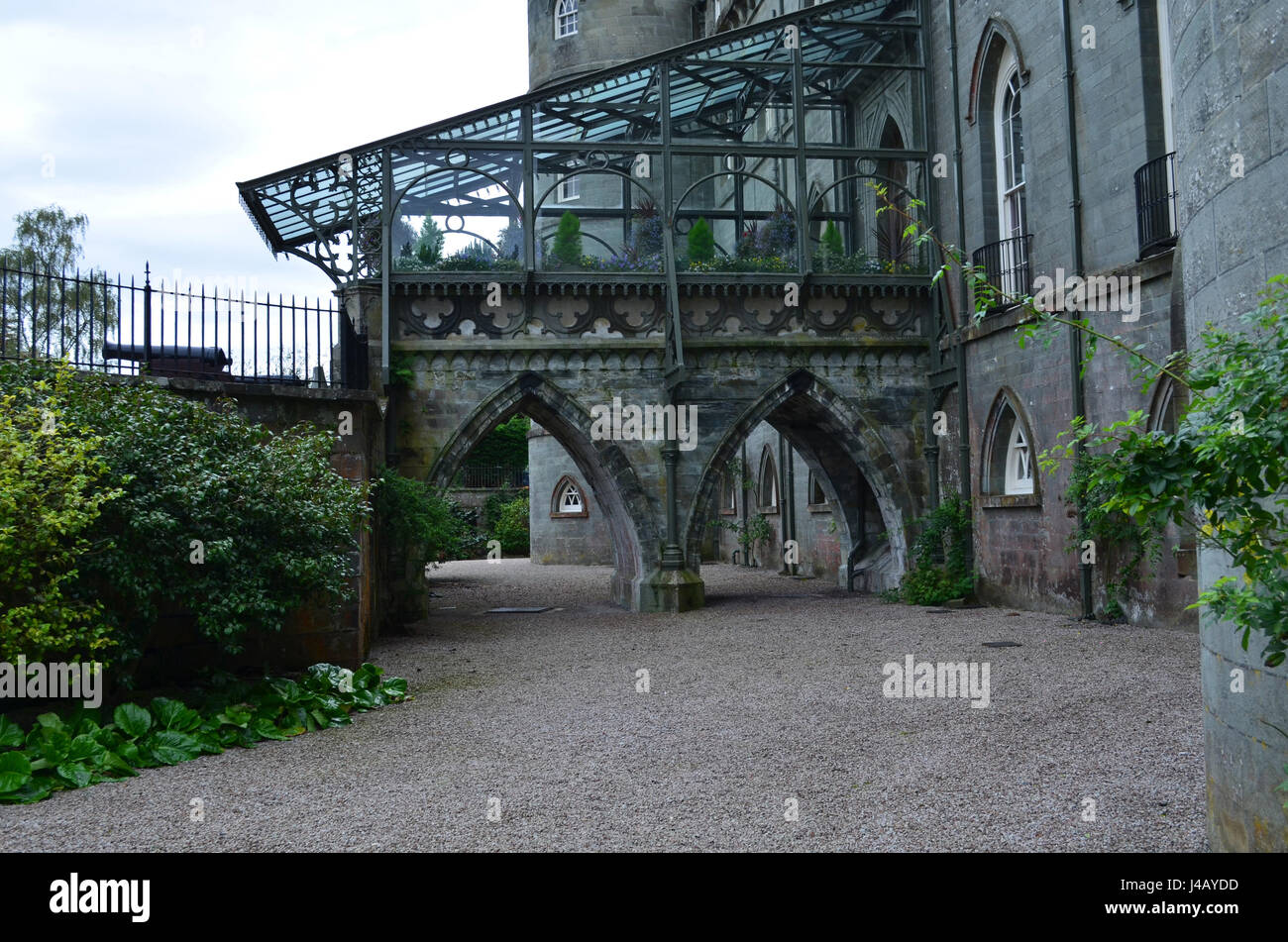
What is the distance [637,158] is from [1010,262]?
669 centimetres

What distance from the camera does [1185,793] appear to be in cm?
527

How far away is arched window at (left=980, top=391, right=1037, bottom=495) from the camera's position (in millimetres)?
14602

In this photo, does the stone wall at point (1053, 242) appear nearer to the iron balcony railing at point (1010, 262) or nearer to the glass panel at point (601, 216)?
the iron balcony railing at point (1010, 262)

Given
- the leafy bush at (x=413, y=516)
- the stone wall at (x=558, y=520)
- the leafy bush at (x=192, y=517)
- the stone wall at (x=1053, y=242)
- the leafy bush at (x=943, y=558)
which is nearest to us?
the leafy bush at (x=192, y=517)

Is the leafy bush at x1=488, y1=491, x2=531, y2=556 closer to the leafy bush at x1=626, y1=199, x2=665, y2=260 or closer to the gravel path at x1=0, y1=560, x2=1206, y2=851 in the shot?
the leafy bush at x1=626, y1=199, x2=665, y2=260

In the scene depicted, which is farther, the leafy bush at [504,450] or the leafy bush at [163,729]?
the leafy bush at [504,450]

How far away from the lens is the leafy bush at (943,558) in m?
15.5

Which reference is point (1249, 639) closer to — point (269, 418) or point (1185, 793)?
point (1185, 793)

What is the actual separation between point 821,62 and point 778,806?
14.2 m

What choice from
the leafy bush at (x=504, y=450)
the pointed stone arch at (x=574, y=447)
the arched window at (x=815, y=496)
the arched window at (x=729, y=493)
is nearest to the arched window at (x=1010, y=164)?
the pointed stone arch at (x=574, y=447)

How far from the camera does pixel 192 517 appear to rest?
7.38 meters

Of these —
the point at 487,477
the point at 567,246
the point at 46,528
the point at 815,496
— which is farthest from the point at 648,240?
the point at 487,477

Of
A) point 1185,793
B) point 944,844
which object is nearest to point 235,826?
point 944,844

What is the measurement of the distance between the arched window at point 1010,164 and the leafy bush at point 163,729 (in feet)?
32.7
